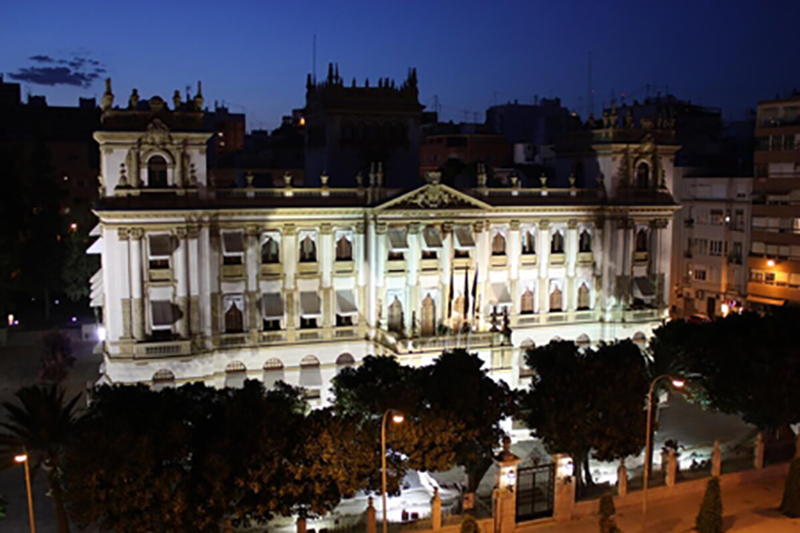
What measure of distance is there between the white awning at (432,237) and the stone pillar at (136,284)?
60.3ft

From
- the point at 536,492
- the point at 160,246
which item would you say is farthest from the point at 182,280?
the point at 536,492

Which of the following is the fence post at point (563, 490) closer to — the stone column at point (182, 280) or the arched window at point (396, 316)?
the arched window at point (396, 316)

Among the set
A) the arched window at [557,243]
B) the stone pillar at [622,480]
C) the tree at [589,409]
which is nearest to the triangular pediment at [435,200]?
the arched window at [557,243]

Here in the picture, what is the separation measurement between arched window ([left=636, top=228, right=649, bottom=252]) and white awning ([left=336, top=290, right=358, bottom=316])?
74.6 ft

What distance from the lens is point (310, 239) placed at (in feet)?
189

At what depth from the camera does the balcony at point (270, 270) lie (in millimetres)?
56188

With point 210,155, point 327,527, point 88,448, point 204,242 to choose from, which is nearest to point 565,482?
point 327,527

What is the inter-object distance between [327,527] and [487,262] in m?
26.0

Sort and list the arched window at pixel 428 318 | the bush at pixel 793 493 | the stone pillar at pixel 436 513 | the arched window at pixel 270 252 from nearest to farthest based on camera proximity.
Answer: the stone pillar at pixel 436 513
the bush at pixel 793 493
the arched window at pixel 270 252
the arched window at pixel 428 318

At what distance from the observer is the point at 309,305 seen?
187 feet

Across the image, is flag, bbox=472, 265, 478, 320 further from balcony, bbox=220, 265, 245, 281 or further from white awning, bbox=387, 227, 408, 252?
balcony, bbox=220, 265, 245, 281

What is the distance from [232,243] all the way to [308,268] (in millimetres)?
5325

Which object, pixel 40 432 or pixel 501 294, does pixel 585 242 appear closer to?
pixel 501 294

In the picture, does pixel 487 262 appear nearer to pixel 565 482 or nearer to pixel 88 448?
pixel 565 482
